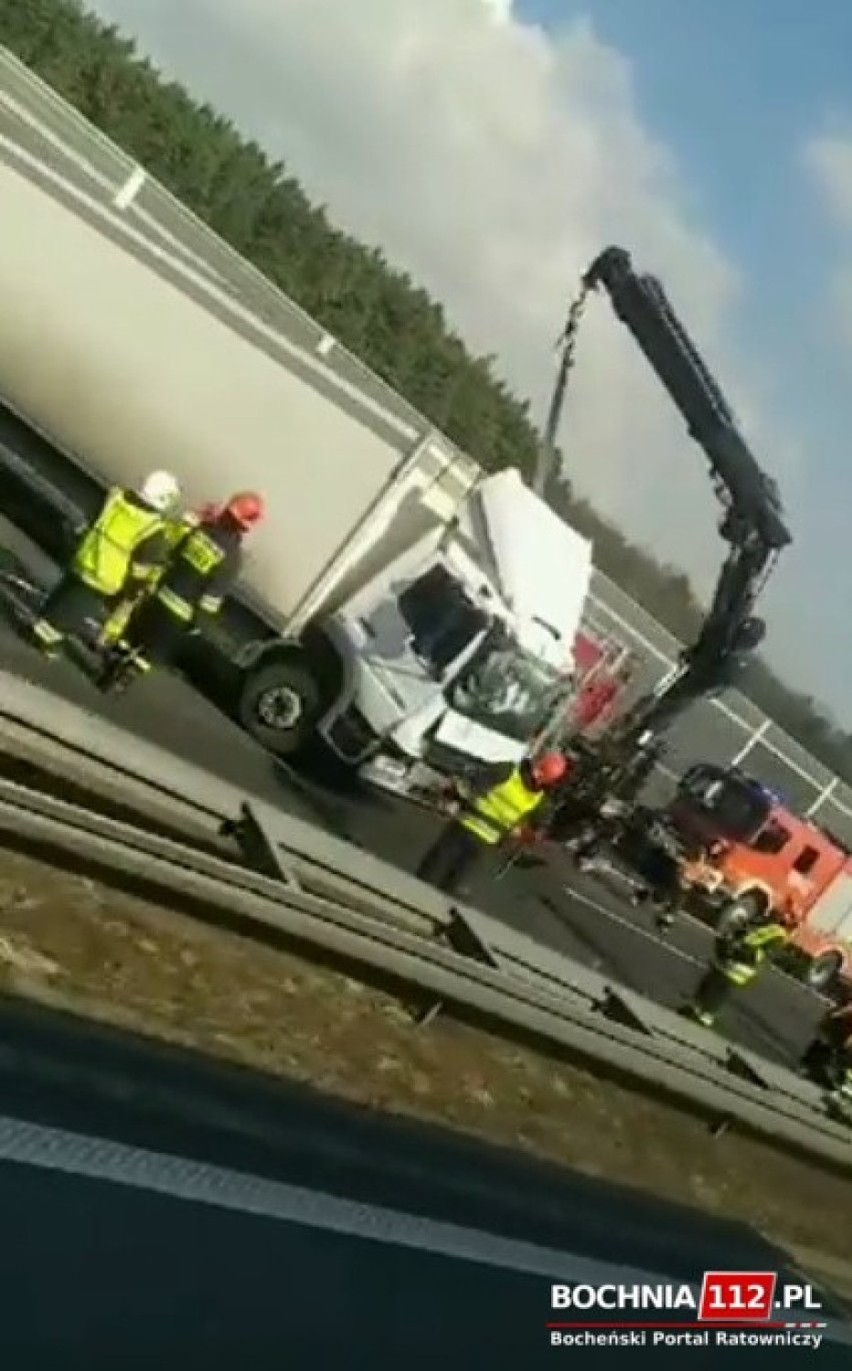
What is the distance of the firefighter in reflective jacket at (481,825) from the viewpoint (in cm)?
1603

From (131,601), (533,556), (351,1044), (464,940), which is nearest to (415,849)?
(533,556)

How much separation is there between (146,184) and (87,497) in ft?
12.0

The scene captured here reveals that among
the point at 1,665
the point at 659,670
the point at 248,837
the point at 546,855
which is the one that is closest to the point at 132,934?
the point at 248,837

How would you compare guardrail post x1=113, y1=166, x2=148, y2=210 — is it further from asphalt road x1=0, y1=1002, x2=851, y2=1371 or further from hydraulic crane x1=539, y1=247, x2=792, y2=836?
asphalt road x1=0, y1=1002, x2=851, y2=1371

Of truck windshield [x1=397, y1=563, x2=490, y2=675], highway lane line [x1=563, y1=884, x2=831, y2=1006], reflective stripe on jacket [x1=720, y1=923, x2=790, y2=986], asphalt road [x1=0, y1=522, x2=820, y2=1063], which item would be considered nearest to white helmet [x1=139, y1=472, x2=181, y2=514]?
asphalt road [x1=0, y1=522, x2=820, y2=1063]

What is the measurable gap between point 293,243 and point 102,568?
1872 inches

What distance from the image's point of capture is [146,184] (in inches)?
772

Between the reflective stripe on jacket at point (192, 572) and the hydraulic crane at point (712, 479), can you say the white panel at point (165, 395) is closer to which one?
the reflective stripe on jacket at point (192, 572)

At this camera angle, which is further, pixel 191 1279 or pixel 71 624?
pixel 71 624

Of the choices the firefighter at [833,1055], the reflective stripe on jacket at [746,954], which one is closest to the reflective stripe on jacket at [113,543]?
the reflective stripe on jacket at [746,954]

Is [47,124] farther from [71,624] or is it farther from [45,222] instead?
[71,624]

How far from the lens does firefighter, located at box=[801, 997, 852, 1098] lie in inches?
762

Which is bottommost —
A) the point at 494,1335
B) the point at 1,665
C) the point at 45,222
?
the point at 1,665

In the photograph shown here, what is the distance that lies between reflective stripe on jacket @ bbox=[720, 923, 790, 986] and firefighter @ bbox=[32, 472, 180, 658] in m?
6.32
